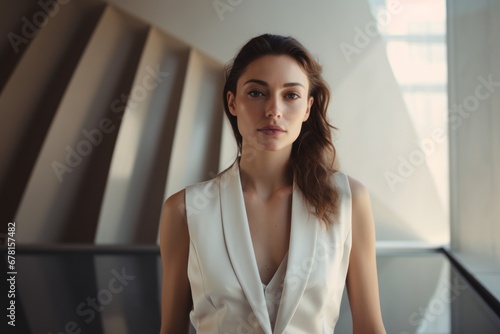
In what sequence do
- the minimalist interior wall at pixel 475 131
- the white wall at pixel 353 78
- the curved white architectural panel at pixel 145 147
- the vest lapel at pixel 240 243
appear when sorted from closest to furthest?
the vest lapel at pixel 240 243
the minimalist interior wall at pixel 475 131
the curved white architectural panel at pixel 145 147
the white wall at pixel 353 78

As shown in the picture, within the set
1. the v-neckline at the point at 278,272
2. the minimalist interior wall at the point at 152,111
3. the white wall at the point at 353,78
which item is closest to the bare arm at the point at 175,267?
the v-neckline at the point at 278,272

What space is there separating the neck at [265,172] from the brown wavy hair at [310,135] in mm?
36

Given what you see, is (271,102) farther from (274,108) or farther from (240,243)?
(240,243)

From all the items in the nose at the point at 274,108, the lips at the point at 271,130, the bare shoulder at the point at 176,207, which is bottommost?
the bare shoulder at the point at 176,207

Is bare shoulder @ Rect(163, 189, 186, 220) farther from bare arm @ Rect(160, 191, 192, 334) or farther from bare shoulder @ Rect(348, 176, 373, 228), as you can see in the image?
bare shoulder @ Rect(348, 176, 373, 228)

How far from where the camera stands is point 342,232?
4.53 ft

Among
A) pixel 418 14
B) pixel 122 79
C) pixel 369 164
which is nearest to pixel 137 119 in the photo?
pixel 122 79

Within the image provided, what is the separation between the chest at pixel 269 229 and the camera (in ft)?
4.53

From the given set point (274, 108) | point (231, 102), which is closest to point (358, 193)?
point (274, 108)

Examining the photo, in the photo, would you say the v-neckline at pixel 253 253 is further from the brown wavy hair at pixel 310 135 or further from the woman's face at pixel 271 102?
the woman's face at pixel 271 102

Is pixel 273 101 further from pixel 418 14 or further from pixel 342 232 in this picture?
pixel 418 14

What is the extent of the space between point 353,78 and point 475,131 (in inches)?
108

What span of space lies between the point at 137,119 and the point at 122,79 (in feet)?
2.09

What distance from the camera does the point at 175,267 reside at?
141 cm
